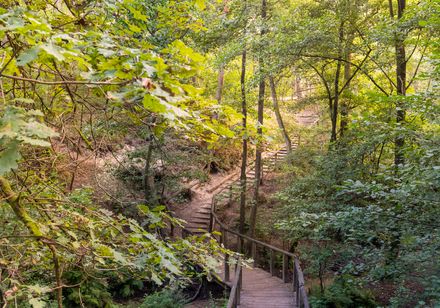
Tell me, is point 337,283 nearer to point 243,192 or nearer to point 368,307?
point 368,307

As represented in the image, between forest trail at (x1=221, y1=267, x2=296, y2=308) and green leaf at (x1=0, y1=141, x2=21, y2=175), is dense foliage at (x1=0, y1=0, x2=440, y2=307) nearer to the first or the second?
green leaf at (x1=0, y1=141, x2=21, y2=175)

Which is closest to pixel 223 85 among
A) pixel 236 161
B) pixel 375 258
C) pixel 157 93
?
pixel 236 161

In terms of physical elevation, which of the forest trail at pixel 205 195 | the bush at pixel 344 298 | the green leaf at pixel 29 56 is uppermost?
the green leaf at pixel 29 56

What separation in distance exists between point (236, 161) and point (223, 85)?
489 cm

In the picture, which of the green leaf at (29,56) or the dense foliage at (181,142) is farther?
the dense foliage at (181,142)

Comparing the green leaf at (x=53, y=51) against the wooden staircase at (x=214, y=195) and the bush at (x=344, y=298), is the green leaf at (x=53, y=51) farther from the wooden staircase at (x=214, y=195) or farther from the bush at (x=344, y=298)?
the wooden staircase at (x=214, y=195)

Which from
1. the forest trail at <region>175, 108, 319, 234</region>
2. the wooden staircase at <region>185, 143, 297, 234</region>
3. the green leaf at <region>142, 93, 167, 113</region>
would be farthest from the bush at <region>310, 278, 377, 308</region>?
the green leaf at <region>142, 93, 167, 113</region>

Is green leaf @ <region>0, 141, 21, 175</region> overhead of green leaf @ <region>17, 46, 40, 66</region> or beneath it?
beneath

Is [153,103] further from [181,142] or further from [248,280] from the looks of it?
[181,142]

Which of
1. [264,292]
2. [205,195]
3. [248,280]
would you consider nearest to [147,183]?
[248,280]

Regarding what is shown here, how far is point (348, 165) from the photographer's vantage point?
8039 mm

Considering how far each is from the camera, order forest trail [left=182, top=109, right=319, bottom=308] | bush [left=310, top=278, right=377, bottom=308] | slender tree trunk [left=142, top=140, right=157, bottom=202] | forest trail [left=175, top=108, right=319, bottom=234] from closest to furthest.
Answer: bush [left=310, top=278, right=377, bottom=308]
forest trail [left=182, top=109, right=319, bottom=308]
slender tree trunk [left=142, top=140, right=157, bottom=202]
forest trail [left=175, top=108, right=319, bottom=234]

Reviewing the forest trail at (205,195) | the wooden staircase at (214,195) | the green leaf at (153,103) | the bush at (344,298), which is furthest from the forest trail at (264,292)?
the green leaf at (153,103)

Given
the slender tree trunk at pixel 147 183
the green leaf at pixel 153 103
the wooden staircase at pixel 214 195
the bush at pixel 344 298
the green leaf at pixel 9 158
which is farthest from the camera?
the wooden staircase at pixel 214 195
